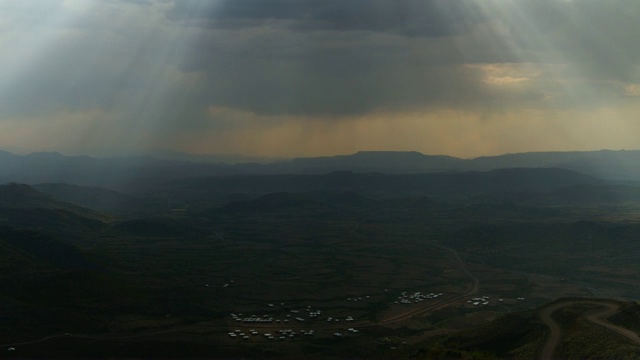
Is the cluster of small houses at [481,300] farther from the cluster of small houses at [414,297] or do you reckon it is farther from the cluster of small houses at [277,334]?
the cluster of small houses at [277,334]

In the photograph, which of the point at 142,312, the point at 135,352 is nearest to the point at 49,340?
the point at 135,352

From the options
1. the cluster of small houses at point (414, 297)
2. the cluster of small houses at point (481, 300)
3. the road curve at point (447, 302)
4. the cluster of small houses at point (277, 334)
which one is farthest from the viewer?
the cluster of small houses at point (414, 297)

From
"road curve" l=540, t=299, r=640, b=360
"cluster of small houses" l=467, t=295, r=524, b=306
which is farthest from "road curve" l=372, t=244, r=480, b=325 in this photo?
"road curve" l=540, t=299, r=640, b=360

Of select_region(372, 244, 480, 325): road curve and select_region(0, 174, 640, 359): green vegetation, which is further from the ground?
select_region(0, 174, 640, 359): green vegetation

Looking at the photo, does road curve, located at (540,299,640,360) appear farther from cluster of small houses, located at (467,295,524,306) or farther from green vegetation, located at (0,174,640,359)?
cluster of small houses, located at (467,295,524,306)

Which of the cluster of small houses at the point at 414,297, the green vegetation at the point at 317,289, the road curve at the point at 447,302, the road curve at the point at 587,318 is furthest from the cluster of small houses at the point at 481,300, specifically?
the road curve at the point at 587,318

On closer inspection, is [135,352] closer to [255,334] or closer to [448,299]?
[255,334]
